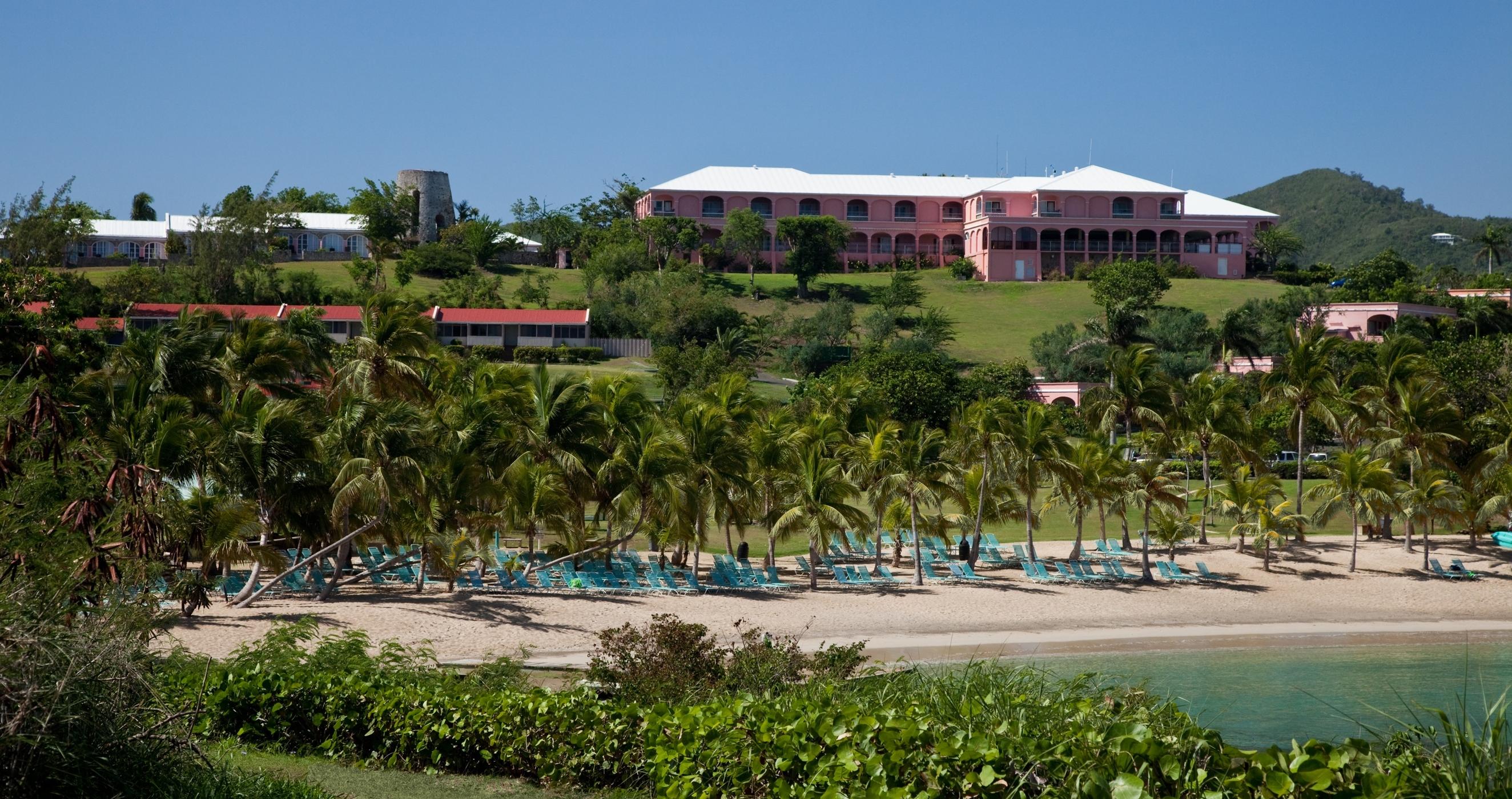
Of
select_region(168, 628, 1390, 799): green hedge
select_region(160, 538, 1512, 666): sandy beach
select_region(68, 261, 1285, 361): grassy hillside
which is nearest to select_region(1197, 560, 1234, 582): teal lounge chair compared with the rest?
select_region(160, 538, 1512, 666): sandy beach

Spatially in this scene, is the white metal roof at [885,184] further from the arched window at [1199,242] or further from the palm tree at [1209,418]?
the palm tree at [1209,418]

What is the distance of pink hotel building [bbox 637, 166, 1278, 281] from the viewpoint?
86938mm

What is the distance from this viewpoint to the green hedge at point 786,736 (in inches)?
252

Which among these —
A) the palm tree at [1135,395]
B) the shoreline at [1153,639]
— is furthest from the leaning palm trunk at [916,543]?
the palm tree at [1135,395]

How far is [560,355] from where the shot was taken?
2361 inches

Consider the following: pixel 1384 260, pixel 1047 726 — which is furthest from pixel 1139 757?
pixel 1384 260

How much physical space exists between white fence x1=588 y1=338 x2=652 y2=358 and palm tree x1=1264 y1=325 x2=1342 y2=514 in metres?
35.7

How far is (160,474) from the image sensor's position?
56.6 feet

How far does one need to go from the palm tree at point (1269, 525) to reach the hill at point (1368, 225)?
455 ft

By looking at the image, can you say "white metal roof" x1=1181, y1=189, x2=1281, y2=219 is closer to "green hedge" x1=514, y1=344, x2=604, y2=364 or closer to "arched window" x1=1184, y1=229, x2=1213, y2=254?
"arched window" x1=1184, y1=229, x2=1213, y2=254

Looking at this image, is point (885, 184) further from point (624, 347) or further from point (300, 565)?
point (300, 565)

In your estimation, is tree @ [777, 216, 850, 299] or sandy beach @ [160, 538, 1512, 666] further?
tree @ [777, 216, 850, 299]

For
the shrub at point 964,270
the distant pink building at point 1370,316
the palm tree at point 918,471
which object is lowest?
the palm tree at point 918,471

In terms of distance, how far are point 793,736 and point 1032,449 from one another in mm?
21772
